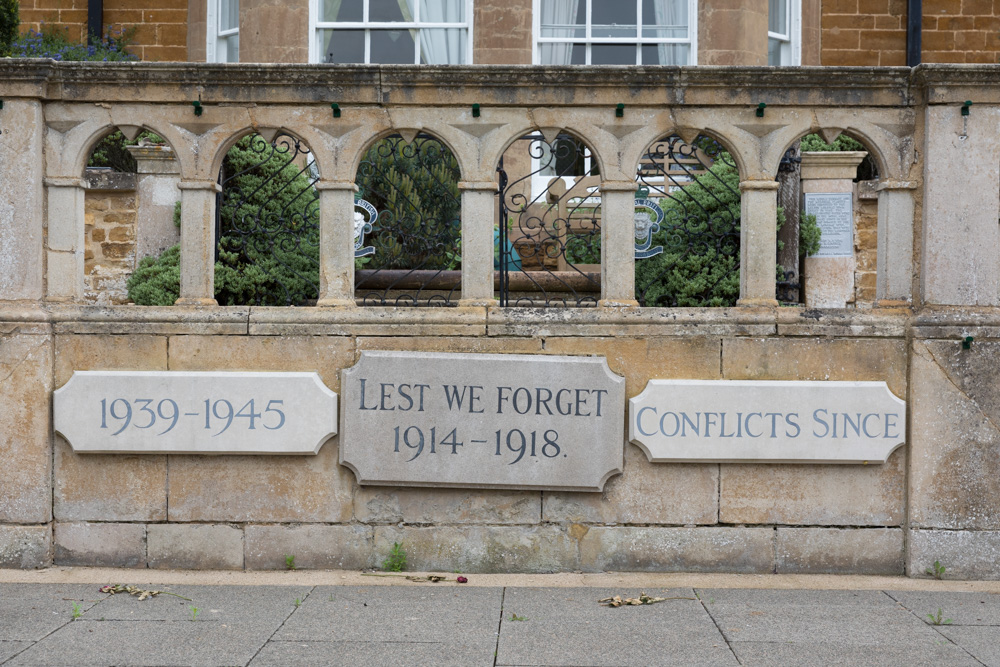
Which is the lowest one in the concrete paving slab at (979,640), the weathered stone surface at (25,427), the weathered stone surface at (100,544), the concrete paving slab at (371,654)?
the concrete paving slab at (371,654)

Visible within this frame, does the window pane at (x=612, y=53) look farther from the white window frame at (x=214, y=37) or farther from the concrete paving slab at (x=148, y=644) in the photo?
the concrete paving slab at (x=148, y=644)

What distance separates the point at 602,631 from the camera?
4074 mm

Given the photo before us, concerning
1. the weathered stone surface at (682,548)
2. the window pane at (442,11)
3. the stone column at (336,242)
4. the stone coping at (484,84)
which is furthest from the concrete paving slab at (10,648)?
the window pane at (442,11)

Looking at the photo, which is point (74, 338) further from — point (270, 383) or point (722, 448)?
point (722, 448)

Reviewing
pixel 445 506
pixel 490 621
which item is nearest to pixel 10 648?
pixel 490 621

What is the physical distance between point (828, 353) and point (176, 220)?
17.8 feet

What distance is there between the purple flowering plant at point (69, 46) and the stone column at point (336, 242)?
20.4 ft

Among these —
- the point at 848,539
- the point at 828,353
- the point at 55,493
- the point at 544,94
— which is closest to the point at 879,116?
the point at 828,353

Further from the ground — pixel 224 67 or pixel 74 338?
pixel 224 67

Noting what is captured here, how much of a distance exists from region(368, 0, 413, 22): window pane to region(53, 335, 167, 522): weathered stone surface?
599 cm

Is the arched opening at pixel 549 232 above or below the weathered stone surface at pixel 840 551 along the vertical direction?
above

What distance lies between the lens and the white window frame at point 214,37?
11188mm

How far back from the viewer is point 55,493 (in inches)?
195

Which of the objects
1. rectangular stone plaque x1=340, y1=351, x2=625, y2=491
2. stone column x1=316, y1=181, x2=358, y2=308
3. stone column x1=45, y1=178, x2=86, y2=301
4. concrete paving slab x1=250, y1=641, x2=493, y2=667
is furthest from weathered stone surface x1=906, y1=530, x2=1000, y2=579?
stone column x1=45, y1=178, x2=86, y2=301
